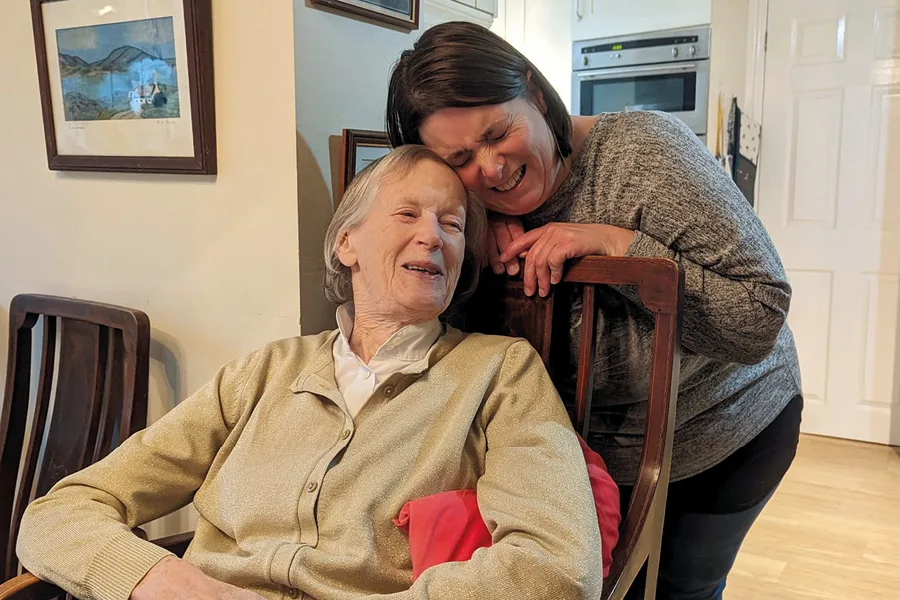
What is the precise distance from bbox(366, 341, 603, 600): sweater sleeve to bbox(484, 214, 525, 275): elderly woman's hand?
0.19m

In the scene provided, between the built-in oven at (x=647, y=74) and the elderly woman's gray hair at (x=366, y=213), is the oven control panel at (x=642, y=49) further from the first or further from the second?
the elderly woman's gray hair at (x=366, y=213)

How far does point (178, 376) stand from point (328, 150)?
1.99 ft

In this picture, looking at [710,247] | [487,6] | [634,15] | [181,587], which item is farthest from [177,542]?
[634,15]

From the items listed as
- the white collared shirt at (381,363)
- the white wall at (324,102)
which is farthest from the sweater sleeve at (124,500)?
the white wall at (324,102)

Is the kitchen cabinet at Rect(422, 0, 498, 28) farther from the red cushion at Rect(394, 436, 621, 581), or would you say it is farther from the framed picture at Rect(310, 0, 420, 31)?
the red cushion at Rect(394, 436, 621, 581)

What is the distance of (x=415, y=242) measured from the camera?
3.80 ft

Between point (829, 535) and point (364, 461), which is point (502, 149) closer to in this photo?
point (364, 461)

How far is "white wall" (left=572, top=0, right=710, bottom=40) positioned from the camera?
135 inches

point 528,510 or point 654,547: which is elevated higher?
point 528,510

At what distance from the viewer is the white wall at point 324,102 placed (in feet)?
4.48

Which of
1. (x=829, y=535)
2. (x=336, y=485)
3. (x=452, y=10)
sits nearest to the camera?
(x=336, y=485)

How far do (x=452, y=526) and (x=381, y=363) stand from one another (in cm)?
30

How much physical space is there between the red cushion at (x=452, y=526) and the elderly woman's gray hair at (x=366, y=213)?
1.34 ft

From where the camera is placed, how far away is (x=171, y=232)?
1565mm
